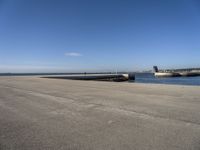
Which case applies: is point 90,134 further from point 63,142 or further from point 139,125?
point 139,125

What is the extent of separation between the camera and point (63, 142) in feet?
10.9

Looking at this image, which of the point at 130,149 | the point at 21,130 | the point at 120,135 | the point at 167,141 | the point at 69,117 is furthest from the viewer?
the point at 69,117

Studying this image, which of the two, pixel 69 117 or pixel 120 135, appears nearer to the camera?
pixel 120 135

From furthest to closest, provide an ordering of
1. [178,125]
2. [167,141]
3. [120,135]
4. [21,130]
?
[178,125] < [21,130] < [120,135] < [167,141]

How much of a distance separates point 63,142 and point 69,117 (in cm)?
172

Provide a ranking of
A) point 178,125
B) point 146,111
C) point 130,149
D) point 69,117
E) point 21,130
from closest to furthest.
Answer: point 130,149 → point 21,130 → point 178,125 → point 69,117 → point 146,111

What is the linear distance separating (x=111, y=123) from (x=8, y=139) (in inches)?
88.8

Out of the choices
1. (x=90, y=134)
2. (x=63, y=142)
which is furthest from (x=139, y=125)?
(x=63, y=142)

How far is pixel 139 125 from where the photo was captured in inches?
168

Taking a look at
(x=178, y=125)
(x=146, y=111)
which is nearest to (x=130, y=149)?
(x=178, y=125)

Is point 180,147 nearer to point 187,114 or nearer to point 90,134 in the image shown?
point 90,134

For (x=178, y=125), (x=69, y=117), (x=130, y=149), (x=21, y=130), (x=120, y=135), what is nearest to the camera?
(x=130, y=149)

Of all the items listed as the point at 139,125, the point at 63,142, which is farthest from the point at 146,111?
the point at 63,142

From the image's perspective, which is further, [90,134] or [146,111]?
[146,111]
